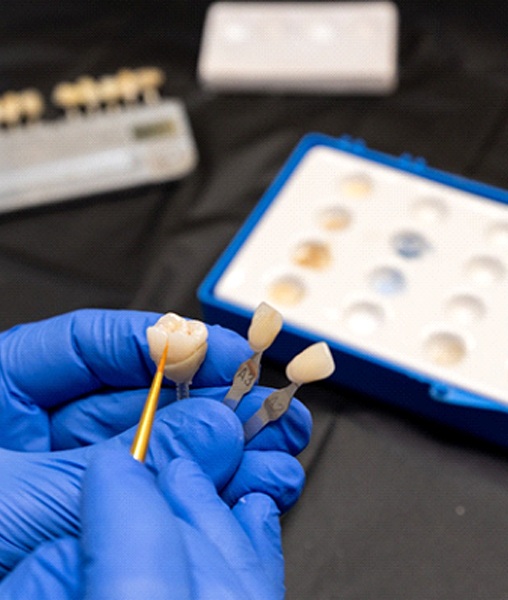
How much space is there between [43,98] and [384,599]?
3.11 ft

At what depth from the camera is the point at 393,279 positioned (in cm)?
90

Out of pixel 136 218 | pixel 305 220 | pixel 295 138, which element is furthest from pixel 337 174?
pixel 136 218

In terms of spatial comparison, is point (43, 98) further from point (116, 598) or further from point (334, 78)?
point (116, 598)

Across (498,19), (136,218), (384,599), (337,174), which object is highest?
(498,19)

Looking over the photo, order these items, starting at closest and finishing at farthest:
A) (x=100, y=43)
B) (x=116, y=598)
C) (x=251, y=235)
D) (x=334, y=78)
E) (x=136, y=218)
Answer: (x=116, y=598)
(x=251, y=235)
(x=136, y=218)
(x=334, y=78)
(x=100, y=43)

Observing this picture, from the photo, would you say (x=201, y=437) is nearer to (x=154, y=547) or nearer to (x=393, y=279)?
Result: (x=154, y=547)

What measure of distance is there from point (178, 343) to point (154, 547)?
0.16 meters

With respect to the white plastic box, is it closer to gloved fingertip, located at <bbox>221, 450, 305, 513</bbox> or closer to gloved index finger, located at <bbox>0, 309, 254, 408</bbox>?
gloved index finger, located at <bbox>0, 309, 254, 408</bbox>

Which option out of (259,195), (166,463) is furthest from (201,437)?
(259,195)

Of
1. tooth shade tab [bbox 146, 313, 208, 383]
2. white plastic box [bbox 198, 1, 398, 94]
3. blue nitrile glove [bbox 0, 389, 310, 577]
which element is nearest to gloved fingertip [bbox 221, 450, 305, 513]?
blue nitrile glove [bbox 0, 389, 310, 577]

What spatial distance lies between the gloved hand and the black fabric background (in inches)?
7.1

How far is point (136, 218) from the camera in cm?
106

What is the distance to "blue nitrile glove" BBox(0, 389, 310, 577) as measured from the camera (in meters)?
0.61

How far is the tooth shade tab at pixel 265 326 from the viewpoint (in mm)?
579
